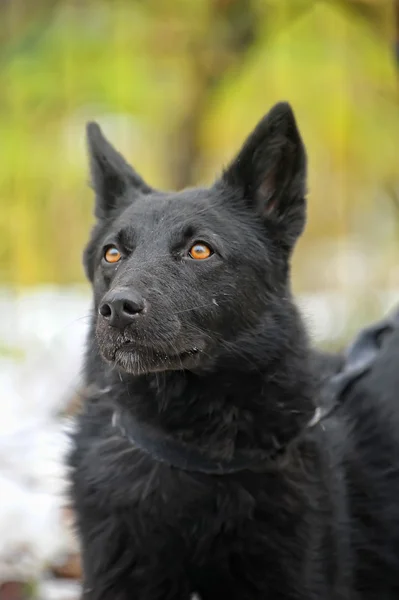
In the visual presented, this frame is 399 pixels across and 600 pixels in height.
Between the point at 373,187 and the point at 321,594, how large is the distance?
7953mm

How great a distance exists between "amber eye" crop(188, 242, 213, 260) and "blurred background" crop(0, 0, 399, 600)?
11.7 feet

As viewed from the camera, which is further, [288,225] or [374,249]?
[374,249]

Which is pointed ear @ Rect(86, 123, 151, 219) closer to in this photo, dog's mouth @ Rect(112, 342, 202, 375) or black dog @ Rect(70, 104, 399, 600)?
black dog @ Rect(70, 104, 399, 600)

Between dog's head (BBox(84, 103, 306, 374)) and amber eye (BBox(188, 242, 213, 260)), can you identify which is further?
amber eye (BBox(188, 242, 213, 260))

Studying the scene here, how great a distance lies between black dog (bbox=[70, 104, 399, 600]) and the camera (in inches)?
89.2

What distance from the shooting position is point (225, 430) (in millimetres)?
2412

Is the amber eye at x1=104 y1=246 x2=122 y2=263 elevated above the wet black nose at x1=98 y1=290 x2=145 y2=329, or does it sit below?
above

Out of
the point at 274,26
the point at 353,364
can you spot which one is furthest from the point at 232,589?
the point at 274,26

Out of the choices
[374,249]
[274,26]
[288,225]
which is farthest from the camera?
[374,249]

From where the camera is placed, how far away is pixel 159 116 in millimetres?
9008

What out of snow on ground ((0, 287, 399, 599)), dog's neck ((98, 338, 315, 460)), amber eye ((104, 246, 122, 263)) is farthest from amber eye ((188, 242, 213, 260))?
snow on ground ((0, 287, 399, 599))

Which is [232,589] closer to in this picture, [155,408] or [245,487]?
[245,487]

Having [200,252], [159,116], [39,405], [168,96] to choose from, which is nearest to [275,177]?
[200,252]

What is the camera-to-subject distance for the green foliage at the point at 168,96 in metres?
7.54
